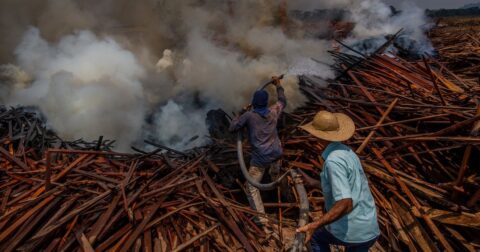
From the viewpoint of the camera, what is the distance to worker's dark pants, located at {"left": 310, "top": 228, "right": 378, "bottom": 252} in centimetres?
254

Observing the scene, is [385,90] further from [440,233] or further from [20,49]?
[20,49]

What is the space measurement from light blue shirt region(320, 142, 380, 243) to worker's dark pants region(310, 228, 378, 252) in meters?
0.06

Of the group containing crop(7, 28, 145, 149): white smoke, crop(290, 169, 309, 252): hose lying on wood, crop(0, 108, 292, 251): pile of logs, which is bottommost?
crop(290, 169, 309, 252): hose lying on wood

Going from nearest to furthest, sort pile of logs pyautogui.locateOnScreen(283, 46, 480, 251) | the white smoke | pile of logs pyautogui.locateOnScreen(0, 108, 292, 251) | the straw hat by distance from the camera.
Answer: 1. the straw hat
2. pile of logs pyautogui.locateOnScreen(0, 108, 292, 251)
3. pile of logs pyautogui.locateOnScreen(283, 46, 480, 251)
4. the white smoke

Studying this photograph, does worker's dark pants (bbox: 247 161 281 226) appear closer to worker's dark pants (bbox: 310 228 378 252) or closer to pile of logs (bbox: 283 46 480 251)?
pile of logs (bbox: 283 46 480 251)

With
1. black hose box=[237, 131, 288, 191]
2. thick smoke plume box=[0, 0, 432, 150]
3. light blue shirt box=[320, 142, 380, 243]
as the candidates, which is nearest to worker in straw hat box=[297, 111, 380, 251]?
light blue shirt box=[320, 142, 380, 243]

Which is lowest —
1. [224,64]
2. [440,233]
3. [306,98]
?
[440,233]

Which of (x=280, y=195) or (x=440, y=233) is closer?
(x=440, y=233)

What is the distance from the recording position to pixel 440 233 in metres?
3.32

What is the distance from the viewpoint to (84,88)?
27.1 ft

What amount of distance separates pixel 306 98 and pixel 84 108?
576 centimetres

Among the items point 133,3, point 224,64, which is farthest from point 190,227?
point 133,3

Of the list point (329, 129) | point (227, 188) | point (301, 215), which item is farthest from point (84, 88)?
point (329, 129)

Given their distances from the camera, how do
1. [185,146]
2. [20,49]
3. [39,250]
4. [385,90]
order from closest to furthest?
1. [39,250]
2. [385,90]
3. [185,146]
4. [20,49]
